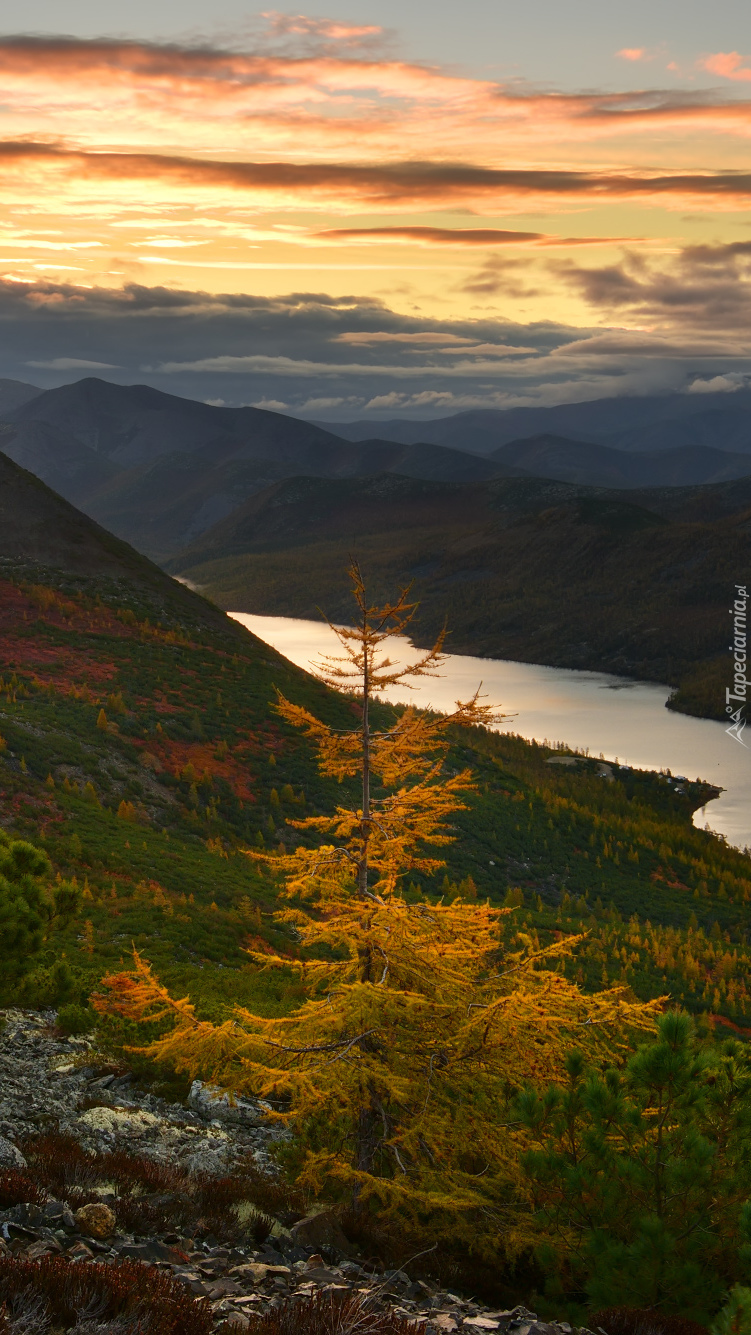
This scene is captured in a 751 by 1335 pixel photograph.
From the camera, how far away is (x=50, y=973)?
56.9 ft

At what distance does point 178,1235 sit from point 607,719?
109 meters

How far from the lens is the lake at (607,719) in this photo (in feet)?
266

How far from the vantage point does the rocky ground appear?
8117 millimetres

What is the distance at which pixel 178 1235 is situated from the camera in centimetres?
948

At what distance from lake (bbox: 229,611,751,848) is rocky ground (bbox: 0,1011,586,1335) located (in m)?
40.8

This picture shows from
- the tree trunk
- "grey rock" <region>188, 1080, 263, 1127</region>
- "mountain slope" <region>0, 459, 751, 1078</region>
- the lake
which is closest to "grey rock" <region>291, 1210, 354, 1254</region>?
the tree trunk

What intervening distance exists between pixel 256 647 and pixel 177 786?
1086 inches

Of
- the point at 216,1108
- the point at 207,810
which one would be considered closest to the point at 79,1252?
the point at 216,1108

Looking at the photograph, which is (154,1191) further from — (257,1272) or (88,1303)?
(88,1303)

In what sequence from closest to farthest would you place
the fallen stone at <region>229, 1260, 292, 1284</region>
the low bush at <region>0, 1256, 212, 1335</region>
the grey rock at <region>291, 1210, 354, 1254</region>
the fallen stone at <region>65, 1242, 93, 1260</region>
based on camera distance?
the low bush at <region>0, 1256, 212, 1335</region>, the fallen stone at <region>65, 1242, 93, 1260</region>, the fallen stone at <region>229, 1260, 292, 1284</region>, the grey rock at <region>291, 1210, 354, 1254</region>

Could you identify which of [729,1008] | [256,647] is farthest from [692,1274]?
[256,647]

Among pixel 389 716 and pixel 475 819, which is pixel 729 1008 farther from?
pixel 389 716

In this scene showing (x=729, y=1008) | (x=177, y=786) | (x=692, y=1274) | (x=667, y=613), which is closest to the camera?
(x=692, y=1274)

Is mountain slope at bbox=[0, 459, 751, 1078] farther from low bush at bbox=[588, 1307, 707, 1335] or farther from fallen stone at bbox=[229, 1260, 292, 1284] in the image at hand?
low bush at bbox=[588, 1307, 707, 1335]
